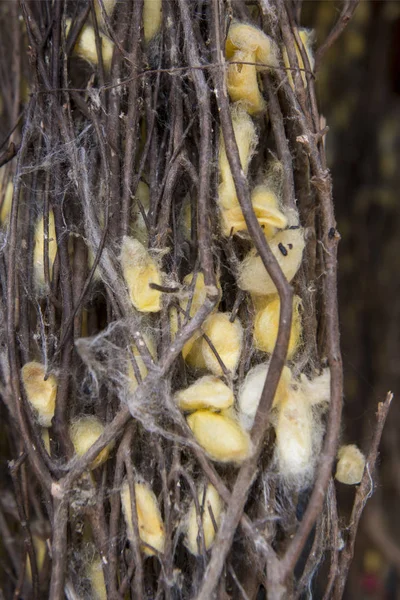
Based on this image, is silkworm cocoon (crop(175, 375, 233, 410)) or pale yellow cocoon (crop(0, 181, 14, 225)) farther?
pale yellow cocoon (crop(0, 181, 14, 225))

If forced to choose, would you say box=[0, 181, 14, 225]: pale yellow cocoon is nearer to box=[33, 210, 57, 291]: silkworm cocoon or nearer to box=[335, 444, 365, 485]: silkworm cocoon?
box=[33, 210, 57, 291]: silkworm cocoon

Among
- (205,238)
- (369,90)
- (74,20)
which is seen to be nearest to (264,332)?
(205,238)

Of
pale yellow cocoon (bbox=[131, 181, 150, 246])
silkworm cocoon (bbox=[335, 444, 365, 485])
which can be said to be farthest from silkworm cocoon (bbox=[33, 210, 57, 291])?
silkworm cocoon (bbox=[335, 444, 365, 485])

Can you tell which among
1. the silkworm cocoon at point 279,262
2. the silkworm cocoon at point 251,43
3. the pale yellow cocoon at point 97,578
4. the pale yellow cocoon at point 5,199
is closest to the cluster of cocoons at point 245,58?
the silkworm cocoon at point 251,43

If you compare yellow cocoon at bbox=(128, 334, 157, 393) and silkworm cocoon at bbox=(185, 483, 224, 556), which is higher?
yellow cocoon at bbox=(128, 334, 157, 393)

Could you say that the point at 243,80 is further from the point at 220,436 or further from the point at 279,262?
the point at 220,436

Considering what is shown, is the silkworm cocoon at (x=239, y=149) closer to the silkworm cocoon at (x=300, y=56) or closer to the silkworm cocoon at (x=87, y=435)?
the silkworm cocoon at (x=300, y=56)

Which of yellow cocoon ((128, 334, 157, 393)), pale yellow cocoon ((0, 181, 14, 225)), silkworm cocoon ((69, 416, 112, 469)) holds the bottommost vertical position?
silkworm cocoon ((69, 416, 112, 469))
